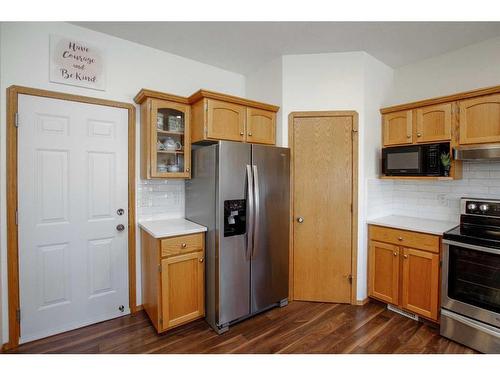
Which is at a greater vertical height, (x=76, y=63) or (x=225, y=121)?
(x=76, y=63)

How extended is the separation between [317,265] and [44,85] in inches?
119

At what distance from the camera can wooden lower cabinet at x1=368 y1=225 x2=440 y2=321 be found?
220 cm

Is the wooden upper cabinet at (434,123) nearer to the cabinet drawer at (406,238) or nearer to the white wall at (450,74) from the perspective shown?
the white wall at (450,74)

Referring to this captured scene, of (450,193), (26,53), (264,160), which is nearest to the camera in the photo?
(26,53)

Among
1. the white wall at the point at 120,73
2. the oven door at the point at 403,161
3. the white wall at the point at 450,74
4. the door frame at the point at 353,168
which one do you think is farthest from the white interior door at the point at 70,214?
the white wall at the point at 450,74

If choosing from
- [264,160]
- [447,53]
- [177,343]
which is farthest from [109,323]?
[447,53]

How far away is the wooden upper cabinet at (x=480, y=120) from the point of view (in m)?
2.09

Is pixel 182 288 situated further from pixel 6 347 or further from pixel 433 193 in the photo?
pixel 433 193

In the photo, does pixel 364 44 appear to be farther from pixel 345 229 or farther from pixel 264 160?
pixel 345 229

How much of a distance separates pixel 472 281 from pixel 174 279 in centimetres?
242

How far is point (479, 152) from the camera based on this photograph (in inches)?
81.7

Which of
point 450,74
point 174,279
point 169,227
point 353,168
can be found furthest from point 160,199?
point 450,74

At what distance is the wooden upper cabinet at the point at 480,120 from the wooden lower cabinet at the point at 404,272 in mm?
946

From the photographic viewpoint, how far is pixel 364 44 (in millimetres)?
2473
